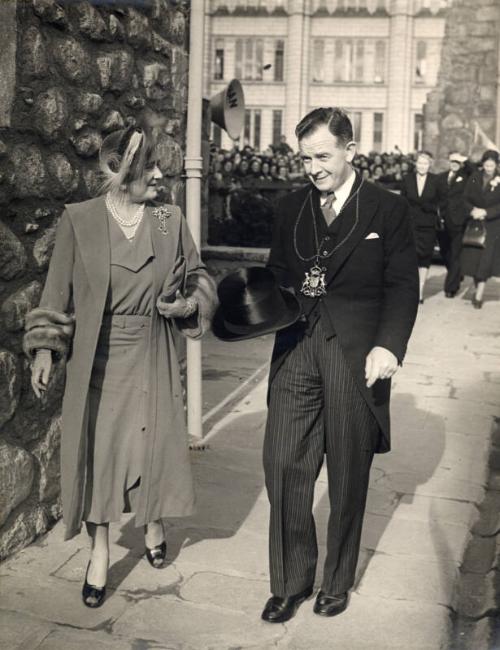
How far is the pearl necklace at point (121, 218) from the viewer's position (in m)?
3.94

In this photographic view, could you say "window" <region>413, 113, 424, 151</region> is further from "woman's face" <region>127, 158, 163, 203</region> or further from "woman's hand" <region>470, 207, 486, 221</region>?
"woman's face" <region>127, 158, 163, 203</region>

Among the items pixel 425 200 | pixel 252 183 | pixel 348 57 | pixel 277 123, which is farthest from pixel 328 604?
pixel 348 57

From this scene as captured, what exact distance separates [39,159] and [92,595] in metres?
1.90

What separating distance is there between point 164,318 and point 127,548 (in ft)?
3.96

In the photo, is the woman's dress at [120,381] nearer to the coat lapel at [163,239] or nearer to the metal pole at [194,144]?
the coat lapel at [163,239]

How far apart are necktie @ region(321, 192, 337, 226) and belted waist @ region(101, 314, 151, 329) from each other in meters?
0.82

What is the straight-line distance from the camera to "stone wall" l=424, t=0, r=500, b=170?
18469mm

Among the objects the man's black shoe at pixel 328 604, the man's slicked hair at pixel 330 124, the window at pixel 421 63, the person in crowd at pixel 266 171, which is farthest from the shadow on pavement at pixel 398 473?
the window at pixel 421 63

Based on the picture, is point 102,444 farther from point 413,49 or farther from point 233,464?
point 413,49

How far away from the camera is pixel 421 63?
165 feet

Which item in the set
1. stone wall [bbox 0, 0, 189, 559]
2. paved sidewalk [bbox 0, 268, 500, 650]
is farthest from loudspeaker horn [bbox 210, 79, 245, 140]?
stone wall [bbox 0, 0, 189, 559]

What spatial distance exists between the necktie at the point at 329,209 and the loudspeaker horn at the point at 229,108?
557 centimetres

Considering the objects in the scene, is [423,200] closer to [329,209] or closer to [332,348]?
[329,209]

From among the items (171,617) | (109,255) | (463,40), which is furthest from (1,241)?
(463,40)
